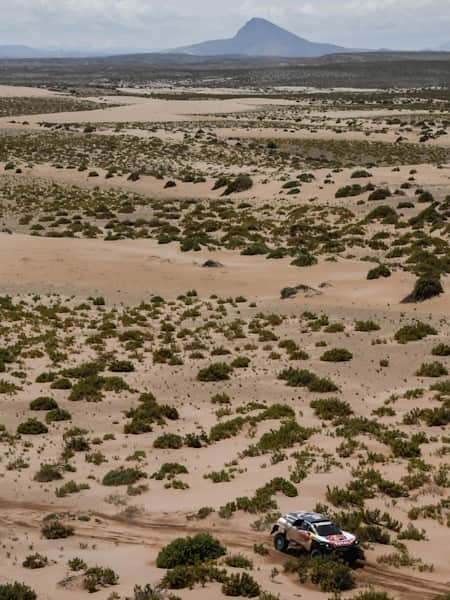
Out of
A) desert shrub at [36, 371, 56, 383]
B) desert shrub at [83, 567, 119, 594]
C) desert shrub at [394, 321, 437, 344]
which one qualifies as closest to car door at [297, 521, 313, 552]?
desert shrub at [83, 567, 119, 594]

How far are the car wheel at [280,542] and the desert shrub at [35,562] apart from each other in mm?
4565

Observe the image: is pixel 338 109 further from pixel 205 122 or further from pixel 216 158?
pixel 216 158

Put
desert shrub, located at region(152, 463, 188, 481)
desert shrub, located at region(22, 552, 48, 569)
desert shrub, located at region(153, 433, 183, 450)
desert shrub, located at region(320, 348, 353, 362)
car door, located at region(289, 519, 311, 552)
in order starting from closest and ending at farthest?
car door, located at region(289, 519, 311, 552)
desert shrub, located at region(22, 552, 48, 569)
desert shrub, located at region(152, 463, 188, 481)
desert shrub, located at region(153, 433, 183, 450)
desert shrub, located at region(320, 348, 353, 362)

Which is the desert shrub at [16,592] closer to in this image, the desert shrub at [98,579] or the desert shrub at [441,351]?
the desert shrub at [98,579]

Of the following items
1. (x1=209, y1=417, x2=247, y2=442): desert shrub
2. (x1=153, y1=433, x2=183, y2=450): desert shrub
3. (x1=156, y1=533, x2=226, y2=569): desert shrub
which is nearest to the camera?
(x1=156, y1=533, x2=226, y2=569): desert shrub

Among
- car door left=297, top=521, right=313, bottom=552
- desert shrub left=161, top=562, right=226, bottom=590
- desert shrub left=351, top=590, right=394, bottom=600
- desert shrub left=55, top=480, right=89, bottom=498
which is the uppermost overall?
car door left=297, top=521, right=313, bottom=552

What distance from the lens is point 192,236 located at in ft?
183

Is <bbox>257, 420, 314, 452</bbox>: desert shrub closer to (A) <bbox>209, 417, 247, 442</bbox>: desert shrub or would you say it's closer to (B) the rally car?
(A) <bbox>209, 417, 247, 442</bbox>: desert shrub

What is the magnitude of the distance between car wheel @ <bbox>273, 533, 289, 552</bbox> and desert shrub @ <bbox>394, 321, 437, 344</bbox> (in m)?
16.8

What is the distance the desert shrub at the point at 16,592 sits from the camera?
14572mm

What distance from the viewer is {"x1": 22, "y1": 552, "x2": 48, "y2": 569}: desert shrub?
16328 mm

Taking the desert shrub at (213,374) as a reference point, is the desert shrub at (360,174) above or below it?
above

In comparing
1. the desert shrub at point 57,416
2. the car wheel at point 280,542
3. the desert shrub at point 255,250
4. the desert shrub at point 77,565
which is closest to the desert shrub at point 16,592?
the desert shrub at point 77,565

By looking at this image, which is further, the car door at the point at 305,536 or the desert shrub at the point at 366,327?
the desert shrub at the point at 366,327
